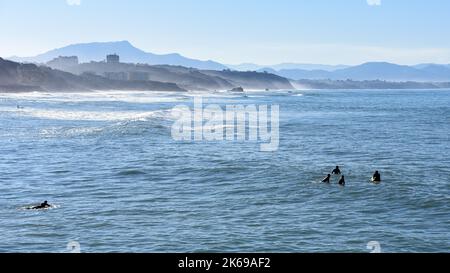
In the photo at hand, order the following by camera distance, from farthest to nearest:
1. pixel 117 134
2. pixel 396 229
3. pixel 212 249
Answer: pixel 117 134
pixel 396 229
pixel 212 249

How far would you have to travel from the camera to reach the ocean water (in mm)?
21562

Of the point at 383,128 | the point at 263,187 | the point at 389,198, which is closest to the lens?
the point at 389,198

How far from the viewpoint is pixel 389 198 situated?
30.3 metres

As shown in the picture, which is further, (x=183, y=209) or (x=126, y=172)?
(x=126, y=172)

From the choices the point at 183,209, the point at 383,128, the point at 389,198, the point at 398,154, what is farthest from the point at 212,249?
the point at 383,128

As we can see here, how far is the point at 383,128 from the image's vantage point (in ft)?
277

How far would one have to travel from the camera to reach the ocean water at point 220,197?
849 inches

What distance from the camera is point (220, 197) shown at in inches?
1210

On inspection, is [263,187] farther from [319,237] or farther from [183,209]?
[319,237]
